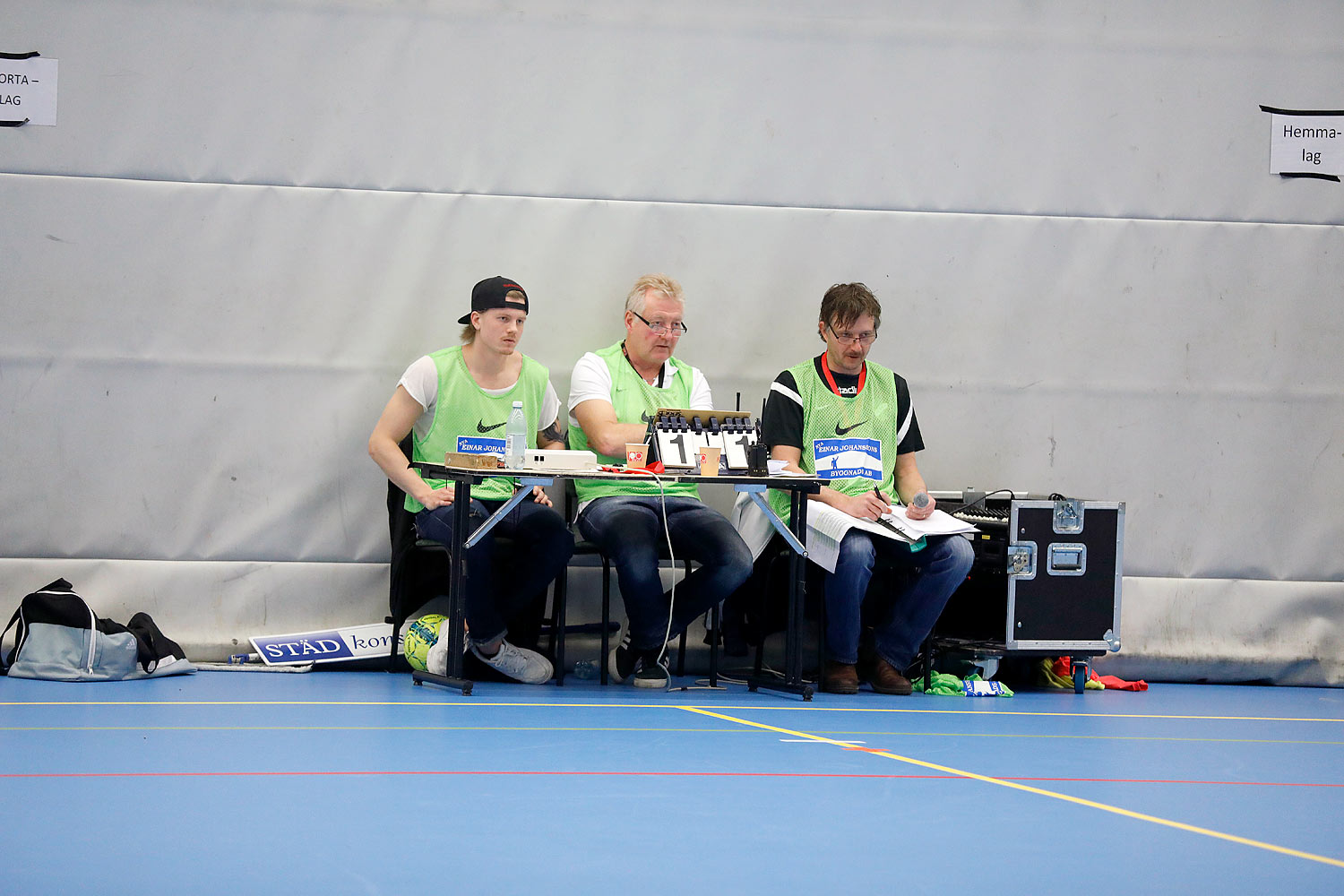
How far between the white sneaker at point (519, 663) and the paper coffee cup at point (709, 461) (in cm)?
84

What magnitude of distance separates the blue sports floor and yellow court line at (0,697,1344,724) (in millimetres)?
22

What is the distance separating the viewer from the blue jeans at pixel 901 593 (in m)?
4.02

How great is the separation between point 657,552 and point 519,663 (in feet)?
1.86

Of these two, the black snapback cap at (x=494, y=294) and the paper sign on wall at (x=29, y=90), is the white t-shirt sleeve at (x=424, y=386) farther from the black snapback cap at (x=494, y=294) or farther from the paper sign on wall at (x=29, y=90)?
the paper sign on wall at (x=29, y=90)

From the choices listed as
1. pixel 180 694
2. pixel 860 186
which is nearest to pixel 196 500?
pixel 180 694

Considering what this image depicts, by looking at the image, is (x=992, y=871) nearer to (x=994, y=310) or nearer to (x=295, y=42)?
(x=994, y=310)

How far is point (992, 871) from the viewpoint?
171cm

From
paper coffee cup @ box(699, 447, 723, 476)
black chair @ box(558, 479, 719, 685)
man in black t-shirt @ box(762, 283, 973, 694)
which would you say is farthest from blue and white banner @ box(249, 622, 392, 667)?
man in black t-shirt @ box(762, 283, 973, 694)

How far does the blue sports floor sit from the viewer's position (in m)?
1.67

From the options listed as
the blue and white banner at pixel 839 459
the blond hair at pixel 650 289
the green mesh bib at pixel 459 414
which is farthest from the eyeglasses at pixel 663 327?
the blue and white banner at pixel 839 459

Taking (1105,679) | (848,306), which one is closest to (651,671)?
(848,306)

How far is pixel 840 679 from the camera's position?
159 inches

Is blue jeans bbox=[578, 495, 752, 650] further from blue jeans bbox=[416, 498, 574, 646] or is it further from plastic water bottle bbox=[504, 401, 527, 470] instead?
plastic water bottle bbox=[504, 401, 527, 470]

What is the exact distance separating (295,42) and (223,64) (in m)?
0.27
